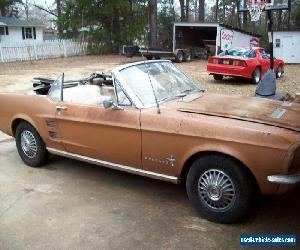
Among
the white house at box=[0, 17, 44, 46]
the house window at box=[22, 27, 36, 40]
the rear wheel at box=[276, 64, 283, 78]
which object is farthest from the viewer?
the house window at box=[22, 27, 36, 40]

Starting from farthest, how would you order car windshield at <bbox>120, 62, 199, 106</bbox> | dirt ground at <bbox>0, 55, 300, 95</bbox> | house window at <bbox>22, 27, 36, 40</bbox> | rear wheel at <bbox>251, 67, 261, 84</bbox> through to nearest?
house window at <bbox>22, 27, 36, 40</bbox>
rear wheel at <bbox>251, 67, 261, 84</bbox>
dirt ground at <bbox>0, 55, 300, 95</bbox>
car windshield at <bbox>120, 62, 199, 106</bbox>

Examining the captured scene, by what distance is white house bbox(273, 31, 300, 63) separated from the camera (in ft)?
82.0

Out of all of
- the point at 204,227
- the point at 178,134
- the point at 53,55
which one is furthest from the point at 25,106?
the point at 53,55

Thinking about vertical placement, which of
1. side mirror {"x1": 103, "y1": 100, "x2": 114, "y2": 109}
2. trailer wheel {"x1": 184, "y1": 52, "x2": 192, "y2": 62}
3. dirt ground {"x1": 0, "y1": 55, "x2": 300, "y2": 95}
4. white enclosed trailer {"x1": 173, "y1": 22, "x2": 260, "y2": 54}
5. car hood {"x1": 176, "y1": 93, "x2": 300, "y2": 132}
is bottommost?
dirt ground {"x1": 0, "y1": 55, "x2": 300, "y2": 95}

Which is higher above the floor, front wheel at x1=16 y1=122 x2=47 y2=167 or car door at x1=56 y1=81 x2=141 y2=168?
car door at x1=56 y1=81 x2=141 y2=168

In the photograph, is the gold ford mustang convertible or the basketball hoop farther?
the basketball hoop

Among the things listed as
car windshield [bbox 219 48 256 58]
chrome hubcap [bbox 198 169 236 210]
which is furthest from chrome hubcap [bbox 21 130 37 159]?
car windshield [bbox 219 48 256 58]

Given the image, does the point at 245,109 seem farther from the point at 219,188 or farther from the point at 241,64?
the point at 241,64

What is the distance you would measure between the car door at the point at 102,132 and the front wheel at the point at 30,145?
0.61 metres

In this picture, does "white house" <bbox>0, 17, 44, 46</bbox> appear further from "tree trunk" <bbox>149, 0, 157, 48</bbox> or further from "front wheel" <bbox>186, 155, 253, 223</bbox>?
"front wheel" <bbox>186, 155, 253, 223</bbox>

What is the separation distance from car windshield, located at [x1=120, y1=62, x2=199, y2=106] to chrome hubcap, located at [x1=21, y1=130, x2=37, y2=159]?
185 cm

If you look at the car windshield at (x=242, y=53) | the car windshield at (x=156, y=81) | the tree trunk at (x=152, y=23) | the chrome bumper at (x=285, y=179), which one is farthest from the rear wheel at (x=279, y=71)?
the chrome bumper at (x=285, y=179)

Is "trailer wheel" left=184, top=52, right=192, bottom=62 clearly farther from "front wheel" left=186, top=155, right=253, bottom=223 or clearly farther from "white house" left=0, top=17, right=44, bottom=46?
"front wheel" left=186, top=155, right=253, bottom=223

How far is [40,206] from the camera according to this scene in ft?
15.3
